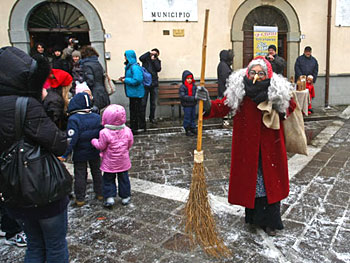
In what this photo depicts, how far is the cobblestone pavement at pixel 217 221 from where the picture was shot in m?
2.86

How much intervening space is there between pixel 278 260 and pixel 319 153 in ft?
11.3

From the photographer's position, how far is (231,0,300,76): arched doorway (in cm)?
921

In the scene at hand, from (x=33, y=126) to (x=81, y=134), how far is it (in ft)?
5.93

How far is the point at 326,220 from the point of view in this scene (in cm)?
338

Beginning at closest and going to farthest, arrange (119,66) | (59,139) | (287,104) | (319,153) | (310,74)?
(59,139) < (287,104) < (319,153) < (119,66) < (310,74)

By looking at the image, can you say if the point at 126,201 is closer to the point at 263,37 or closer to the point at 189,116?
the point at 189,116

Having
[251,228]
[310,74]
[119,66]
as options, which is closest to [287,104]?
[251,228]

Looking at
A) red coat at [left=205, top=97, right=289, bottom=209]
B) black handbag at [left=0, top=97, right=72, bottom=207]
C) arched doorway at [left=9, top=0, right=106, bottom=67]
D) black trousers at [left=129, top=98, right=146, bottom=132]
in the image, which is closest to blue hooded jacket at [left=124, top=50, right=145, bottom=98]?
black trousers at [left=129, top=98, right=146, bottom=132]

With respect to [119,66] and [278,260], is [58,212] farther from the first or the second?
[119,66]

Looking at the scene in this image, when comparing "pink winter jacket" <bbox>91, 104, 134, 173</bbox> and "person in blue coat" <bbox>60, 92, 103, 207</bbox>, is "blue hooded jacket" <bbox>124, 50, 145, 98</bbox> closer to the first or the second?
"person in blue coat" <bbox>60, 92, 103, 207</bbox>

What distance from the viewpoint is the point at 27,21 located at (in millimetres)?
8023

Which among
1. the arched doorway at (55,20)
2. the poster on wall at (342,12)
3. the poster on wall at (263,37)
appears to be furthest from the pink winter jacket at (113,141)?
the poster on wall at (342,12)

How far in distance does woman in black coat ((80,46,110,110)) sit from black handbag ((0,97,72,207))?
3896 mm

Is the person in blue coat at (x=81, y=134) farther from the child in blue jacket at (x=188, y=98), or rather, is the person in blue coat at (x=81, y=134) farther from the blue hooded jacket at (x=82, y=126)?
the child in blue jacket at (x=188, y=98)
